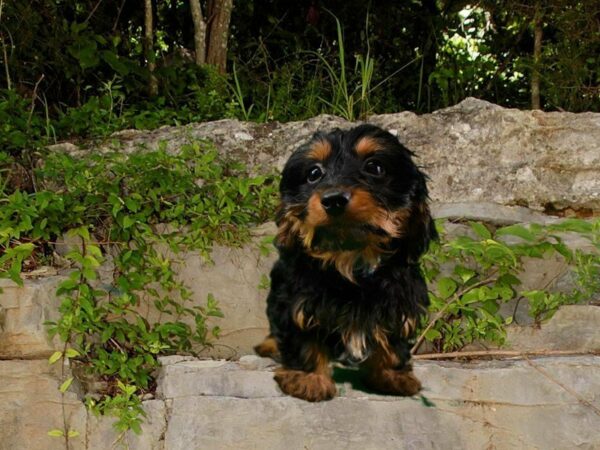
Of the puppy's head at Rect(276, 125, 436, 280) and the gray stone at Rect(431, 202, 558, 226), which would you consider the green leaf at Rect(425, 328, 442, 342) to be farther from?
the puppy's head at Rect(276, 125, 436, 280)

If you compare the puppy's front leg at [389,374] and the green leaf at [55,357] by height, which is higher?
the puppy's front leg at [389,374]

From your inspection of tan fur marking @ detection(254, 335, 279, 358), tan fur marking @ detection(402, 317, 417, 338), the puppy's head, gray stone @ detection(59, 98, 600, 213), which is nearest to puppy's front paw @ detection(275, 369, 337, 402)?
tan fur marking @ detection(254, 335, 279, 358)

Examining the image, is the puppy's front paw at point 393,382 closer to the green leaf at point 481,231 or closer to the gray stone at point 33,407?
the green leaf at point 481,231

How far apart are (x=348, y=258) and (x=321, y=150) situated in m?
0.37

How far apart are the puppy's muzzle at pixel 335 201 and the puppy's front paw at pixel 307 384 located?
85 centimetres

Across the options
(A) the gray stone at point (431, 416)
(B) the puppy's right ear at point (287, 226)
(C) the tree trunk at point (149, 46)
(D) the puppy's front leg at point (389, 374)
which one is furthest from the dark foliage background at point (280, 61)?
(B) the puppy's right ear at point (287, 226)

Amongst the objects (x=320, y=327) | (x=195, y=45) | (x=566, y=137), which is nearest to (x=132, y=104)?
(x=195, y=45)

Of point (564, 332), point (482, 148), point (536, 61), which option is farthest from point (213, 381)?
point (536, 61)

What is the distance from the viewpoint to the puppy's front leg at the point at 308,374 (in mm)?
2973

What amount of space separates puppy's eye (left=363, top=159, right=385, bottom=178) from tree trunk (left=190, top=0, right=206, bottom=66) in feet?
13.3

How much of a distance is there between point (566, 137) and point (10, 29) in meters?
4.04

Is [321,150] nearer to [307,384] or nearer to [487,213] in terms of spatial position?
[307,384]

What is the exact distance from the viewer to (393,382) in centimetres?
318

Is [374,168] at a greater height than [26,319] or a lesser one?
greater
